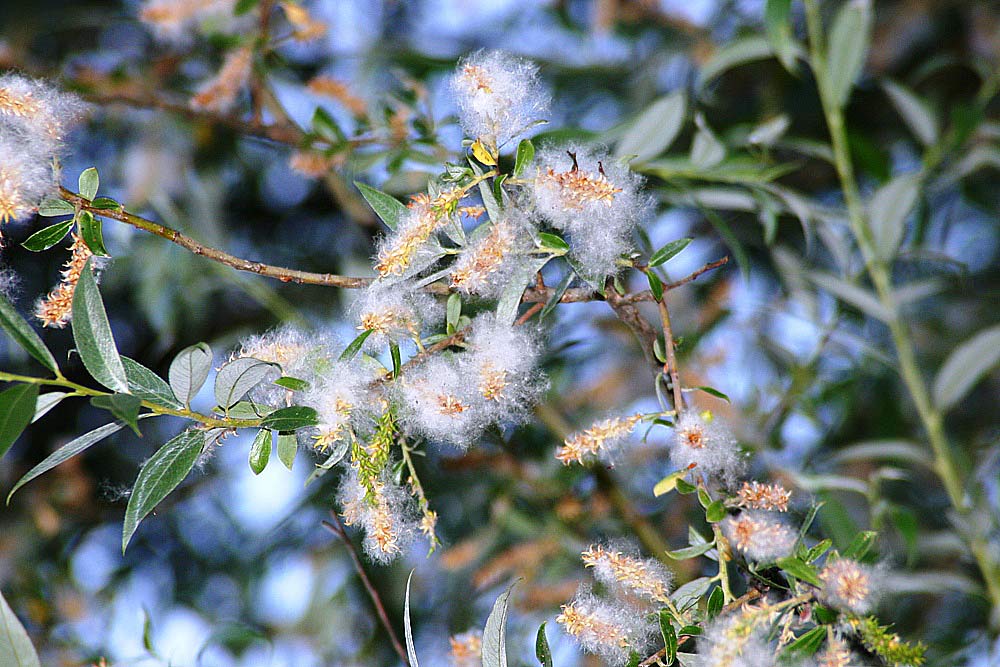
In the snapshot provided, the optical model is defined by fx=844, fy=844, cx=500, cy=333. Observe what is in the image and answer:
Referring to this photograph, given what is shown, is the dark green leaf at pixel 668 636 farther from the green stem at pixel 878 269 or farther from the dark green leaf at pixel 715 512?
the green stem at pixel 878 269

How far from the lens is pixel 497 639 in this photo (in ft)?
2.03

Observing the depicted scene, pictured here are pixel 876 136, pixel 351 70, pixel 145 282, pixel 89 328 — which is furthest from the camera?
pixel 876 136

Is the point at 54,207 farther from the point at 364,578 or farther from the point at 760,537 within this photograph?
the point at 760,537

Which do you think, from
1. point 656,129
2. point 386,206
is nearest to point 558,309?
point 656,129

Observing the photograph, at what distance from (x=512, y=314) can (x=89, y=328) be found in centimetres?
28

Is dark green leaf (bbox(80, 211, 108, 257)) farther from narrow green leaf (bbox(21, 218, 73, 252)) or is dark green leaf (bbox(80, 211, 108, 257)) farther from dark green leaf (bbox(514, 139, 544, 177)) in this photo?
dark green leaf (bbox(514, 139, 544, 177))

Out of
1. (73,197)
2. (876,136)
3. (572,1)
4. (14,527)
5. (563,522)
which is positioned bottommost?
(14,527)

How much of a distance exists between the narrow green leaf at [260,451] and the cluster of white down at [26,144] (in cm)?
22

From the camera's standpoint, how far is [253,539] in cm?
173

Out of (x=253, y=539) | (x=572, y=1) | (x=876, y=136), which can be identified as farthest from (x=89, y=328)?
(x=876, y=136)

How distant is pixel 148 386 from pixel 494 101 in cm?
31

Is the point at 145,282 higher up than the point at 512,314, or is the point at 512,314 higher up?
the point at 512,314

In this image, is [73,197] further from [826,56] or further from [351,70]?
[351,70]

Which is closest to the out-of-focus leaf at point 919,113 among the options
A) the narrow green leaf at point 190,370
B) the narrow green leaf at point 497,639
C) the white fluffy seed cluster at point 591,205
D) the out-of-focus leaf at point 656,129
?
the out-of-focus leaf at point 656,129
